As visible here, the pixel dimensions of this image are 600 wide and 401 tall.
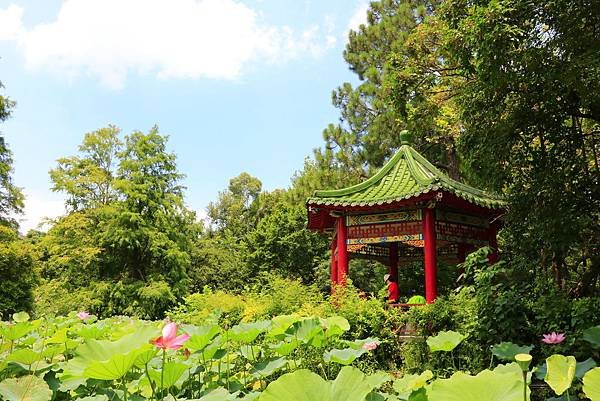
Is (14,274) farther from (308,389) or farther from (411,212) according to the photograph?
(308,389)

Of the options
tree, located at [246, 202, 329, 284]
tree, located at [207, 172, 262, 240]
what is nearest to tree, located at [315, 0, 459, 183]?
tree, located at [246, 202, 329, 284]

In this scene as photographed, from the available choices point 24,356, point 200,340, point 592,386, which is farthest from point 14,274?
point 592,386

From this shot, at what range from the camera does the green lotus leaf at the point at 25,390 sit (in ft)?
4.39

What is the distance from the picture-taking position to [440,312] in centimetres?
539

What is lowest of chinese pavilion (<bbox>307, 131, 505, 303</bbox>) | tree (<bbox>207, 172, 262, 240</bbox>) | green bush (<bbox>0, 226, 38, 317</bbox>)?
green bush (<bbox>0, 226, 38, 317</bbox>)

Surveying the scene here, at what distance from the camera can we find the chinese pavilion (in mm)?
6859

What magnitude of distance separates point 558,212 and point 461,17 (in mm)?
1822

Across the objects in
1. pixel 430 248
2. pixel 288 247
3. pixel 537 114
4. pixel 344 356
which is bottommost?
pixel 344 356

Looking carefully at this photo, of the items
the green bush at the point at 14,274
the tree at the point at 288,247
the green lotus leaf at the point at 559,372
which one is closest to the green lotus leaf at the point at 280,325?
the green lotus leaf at the point at 559,372

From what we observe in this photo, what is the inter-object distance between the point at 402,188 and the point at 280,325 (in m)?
5.27

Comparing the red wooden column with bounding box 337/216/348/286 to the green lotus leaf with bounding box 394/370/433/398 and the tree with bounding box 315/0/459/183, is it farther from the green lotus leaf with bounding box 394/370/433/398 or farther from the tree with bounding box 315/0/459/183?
the green lotus leaf with bounding box 394/370/433/398

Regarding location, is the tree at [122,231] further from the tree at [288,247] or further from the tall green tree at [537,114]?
the tall green tree at [537,114]

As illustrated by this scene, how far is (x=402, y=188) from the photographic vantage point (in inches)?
281

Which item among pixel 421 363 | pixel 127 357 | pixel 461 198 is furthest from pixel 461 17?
pixel 127 357
